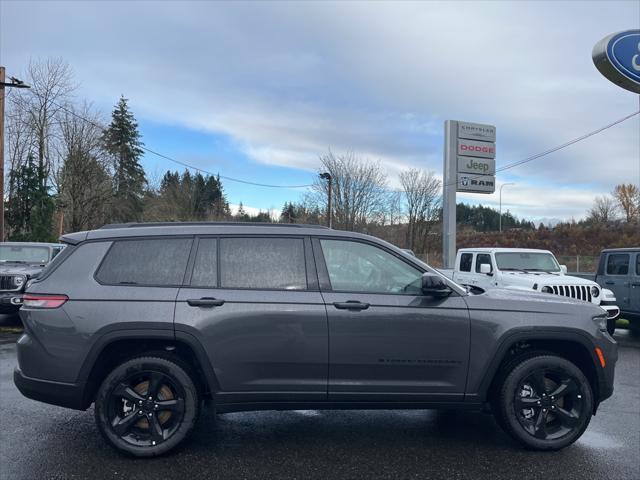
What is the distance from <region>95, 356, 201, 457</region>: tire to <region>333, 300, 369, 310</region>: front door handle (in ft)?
4.33

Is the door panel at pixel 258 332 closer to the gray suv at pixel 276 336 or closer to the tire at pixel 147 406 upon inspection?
the gray suv at pixel 276 336

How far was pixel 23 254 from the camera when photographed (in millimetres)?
12625

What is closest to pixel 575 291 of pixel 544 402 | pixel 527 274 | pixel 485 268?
pixel 527 274

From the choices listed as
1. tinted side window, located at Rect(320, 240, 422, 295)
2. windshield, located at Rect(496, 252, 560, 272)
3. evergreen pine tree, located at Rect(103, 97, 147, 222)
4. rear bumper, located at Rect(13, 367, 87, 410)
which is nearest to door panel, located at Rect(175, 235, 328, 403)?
tinted side window, located at Rect(320, 240, 422, 295)

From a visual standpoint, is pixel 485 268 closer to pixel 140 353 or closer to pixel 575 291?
pixel 575 291

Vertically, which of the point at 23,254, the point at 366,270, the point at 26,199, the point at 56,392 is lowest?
the point at 56,392

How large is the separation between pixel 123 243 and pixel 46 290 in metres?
0.68

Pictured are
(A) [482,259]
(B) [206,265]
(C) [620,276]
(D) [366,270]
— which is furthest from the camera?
(A) [482,259]

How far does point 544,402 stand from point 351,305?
184 centimetres

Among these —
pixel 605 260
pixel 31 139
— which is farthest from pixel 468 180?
pixel 31 139

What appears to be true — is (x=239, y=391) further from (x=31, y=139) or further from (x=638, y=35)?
(x=31, y=139)

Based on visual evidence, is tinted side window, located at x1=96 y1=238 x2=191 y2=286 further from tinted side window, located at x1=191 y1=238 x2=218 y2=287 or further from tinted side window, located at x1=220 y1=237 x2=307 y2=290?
tinted side window, located at x1=220 y1=237 x2=307 y2=290

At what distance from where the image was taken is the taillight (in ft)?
13.5

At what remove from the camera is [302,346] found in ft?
13.6
